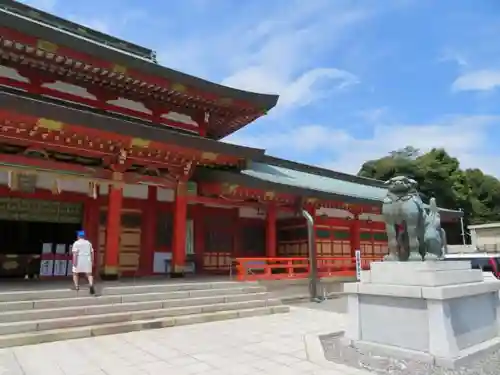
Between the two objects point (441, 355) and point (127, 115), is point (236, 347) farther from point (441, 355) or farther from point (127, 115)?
point (127, 115)

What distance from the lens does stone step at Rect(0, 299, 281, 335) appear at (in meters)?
6.72

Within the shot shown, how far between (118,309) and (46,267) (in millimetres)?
4684

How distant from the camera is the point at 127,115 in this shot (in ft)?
38.4

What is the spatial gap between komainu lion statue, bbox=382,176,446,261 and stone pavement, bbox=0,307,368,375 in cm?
213

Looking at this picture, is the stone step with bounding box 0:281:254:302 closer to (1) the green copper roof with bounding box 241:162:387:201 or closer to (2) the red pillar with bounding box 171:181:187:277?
(2) the red pillar with bounding box 171:181:187:277

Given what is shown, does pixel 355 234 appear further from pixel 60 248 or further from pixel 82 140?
pixel 82 140

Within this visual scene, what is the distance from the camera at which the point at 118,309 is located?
26.3 feet

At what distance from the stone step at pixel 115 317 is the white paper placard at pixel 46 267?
4.63 metres

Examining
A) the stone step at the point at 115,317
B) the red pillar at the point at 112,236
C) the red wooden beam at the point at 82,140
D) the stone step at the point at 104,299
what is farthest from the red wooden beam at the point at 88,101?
the stone step at the point at 115,317

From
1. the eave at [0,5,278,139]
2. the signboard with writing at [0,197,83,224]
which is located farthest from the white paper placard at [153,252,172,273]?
the eave at [0,5,278,139]

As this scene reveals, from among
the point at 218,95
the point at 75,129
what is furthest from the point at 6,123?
the point at 218,95

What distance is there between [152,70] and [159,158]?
2527 mm

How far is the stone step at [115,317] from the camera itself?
6.72 metres

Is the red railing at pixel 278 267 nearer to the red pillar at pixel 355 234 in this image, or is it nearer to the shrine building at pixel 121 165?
the shrine building at pixel 121 165
